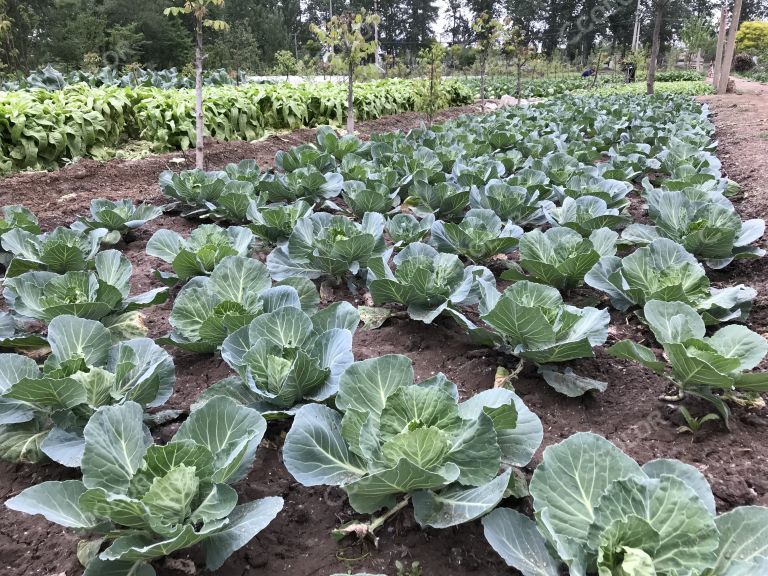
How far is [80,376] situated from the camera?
195 centimetres

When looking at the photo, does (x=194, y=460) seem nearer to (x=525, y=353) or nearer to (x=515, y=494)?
(x=515, y=494)

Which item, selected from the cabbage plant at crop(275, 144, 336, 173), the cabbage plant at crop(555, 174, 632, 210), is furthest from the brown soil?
the cabbage plant at crop(275, 144, 336, 173)

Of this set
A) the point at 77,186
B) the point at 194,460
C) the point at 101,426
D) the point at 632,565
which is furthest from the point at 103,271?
the point at 77,186

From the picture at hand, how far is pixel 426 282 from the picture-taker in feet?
9.03

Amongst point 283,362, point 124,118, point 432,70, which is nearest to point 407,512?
point 283,362

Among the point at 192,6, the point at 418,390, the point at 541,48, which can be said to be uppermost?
the point at 541,48

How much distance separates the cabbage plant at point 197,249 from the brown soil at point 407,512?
303 millimetres

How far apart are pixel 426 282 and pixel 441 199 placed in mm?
2094

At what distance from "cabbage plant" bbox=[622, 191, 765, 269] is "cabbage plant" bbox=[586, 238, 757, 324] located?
679mm

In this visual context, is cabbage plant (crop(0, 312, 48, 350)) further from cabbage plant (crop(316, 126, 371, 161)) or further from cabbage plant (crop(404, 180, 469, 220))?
cabbage plant (crop(316, 126, 371, 161))

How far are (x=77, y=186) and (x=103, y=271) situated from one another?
379 centimetres

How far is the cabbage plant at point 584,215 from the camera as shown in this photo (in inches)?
154

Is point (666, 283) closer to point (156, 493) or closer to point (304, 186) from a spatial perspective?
point (156, 493)

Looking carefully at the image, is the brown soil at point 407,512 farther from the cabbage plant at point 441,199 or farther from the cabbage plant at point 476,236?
the cabbage plant at point 441,199
